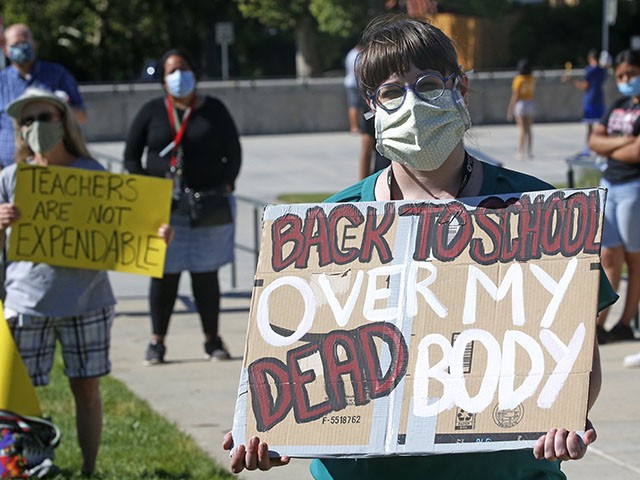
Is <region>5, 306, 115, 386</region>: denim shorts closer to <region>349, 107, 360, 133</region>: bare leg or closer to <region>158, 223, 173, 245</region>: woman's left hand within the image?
<region>158, 223, 173, 245</region>: woman's left hand

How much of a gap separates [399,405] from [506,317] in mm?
313

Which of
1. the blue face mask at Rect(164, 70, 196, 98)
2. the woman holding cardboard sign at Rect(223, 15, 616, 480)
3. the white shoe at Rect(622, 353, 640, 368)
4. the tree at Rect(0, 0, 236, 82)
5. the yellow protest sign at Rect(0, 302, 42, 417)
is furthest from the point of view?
→ the tree at Rect(0, 0, 236, 82)

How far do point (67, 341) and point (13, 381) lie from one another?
2.50 ft

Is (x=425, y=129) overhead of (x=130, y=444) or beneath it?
overhead

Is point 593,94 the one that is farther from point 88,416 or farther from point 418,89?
point 418,89

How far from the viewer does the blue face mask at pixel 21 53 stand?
28.8 ft

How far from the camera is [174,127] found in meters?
8.10

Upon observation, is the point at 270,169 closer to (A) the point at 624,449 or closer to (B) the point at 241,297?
(B) the point at 241,297

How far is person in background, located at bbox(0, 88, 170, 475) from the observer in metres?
5.50

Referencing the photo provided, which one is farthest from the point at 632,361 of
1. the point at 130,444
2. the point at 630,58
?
the point at 130,444

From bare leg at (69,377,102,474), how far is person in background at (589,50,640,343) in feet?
12.6

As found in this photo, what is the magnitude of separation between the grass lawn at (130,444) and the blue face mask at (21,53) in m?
2.49

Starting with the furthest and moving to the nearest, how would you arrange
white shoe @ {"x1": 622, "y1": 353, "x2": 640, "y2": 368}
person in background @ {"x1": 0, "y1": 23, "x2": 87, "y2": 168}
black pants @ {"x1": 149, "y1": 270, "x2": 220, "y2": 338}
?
person in background @ {"x1": 0, "y1": 23, "x2": 87, "y2": 168}
black pants @ {"x1": 149, "y1": 270, "x2": 220, "y2": 338}
white shoe @ {"x1": 622, "y1": 353, "x2": 640, "y2": 368}

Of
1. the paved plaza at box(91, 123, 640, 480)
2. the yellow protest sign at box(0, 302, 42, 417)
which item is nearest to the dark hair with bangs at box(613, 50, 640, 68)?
the paved plaza at box(91, 123, 640, 480)
